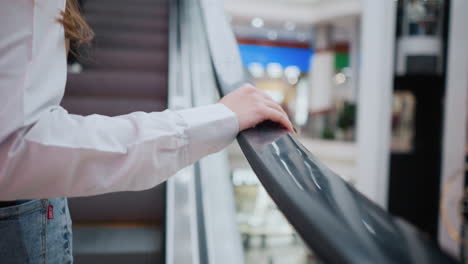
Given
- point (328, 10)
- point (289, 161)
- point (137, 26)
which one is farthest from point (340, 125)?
point (289, 161)

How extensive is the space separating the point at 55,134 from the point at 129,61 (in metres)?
2.25

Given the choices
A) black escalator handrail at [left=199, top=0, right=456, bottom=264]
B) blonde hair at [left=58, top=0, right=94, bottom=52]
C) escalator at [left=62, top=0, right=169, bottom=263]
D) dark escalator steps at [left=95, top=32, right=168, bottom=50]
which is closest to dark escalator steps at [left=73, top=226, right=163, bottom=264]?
escalator at [left=62, top=0, right=169, bottom=263]

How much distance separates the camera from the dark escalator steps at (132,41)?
120 inches

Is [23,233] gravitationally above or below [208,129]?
below

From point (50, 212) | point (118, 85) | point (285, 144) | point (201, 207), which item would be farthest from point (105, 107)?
point (285, 144)

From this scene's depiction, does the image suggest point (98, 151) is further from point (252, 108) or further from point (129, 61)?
point (129, 61)

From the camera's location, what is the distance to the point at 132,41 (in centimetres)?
308

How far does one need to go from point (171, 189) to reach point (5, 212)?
2.50ft

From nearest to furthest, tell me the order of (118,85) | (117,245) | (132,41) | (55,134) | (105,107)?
(55,134)
(117,245)
(105,107)
(118,85)
(132,41)

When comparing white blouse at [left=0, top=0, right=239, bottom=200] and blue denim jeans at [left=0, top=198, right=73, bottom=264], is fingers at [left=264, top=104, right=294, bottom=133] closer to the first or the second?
white blouse at [left=0, top=0, right=239, bottom=200]

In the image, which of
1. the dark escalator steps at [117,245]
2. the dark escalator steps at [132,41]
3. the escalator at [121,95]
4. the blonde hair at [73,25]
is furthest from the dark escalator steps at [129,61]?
the blonde hair at [73,25]

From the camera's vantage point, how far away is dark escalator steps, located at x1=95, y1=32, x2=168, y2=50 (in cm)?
304

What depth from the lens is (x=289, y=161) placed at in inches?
24.8

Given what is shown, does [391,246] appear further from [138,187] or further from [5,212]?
[5,212]
